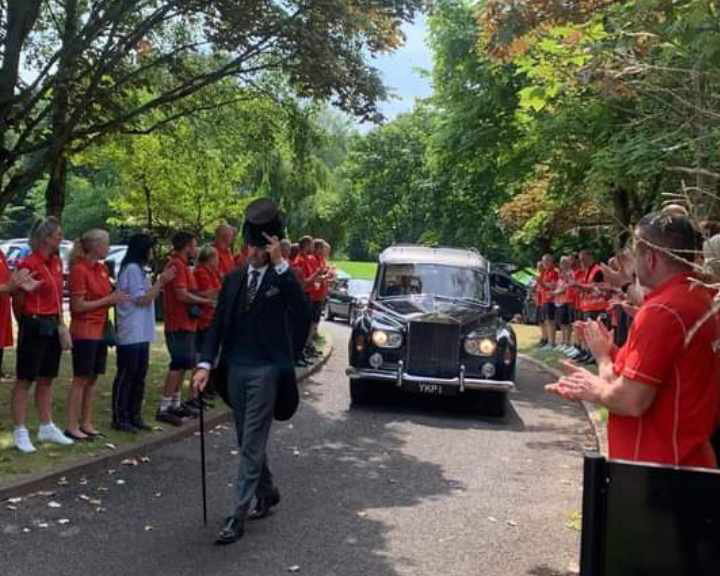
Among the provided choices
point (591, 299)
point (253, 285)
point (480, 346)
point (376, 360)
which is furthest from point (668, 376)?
point (591, 299)

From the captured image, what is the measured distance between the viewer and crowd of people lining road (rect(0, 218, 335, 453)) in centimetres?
743

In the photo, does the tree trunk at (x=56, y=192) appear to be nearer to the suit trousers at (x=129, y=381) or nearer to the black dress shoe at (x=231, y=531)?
the suit trousers at (x=129, y=381)

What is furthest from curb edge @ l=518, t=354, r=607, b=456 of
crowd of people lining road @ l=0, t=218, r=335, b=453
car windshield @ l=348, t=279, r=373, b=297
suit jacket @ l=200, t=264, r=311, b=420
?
car windshield @ l=348, t=279, r=373, b=297

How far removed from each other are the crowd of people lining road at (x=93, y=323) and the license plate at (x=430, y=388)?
2.66 meters

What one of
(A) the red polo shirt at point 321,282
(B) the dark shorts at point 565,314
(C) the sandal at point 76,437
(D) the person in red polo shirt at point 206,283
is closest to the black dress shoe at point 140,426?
(C) the sandal at point 76,437

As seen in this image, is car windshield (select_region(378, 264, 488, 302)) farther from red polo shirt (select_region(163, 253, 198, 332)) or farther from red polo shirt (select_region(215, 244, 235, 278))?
red polo shirt (select_region(163, 253, 198, 332))

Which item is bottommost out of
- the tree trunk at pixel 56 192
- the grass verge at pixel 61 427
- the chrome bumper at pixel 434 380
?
the grass verge at pixel 61 427

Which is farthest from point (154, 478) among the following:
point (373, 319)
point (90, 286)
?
point (373, 319)

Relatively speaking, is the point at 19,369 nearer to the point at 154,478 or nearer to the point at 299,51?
the point at 154,478

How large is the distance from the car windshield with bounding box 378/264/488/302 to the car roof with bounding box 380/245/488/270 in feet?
0.35

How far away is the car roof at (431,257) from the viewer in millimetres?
12547

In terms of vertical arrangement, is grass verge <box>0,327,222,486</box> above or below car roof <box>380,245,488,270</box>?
below

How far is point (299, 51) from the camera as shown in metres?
11.3

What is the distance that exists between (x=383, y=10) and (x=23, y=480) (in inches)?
293
